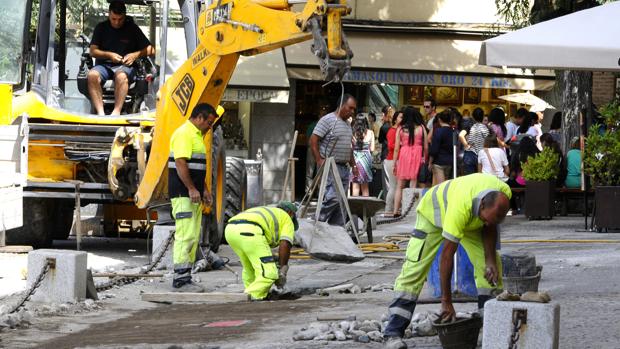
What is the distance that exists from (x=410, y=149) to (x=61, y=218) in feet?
20.9

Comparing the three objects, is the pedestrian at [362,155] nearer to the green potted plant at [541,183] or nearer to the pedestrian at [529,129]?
the pedestrian at [529,129]

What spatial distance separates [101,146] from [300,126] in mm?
13246

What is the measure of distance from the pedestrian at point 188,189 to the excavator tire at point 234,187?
149 inches

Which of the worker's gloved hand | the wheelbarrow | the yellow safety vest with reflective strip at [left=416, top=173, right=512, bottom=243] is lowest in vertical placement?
the worker's gloved hand

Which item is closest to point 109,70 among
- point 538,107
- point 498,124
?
point 498,124

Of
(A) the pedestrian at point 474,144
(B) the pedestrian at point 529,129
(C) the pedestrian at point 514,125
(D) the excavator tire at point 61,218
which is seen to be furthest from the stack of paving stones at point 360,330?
(C) the pedestrian at point 514,125

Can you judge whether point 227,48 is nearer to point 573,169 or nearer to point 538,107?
point 573,169

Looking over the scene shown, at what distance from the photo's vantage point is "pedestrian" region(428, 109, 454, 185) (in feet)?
71.5

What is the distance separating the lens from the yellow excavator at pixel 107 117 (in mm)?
15438

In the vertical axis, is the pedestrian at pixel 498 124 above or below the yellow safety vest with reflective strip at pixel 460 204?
above

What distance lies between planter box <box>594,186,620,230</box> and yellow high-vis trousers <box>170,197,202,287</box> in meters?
6.12

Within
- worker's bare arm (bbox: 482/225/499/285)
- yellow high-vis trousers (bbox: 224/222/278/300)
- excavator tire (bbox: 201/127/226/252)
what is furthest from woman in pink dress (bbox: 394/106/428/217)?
worker's bare arm (bbox: 482/225/499/285)

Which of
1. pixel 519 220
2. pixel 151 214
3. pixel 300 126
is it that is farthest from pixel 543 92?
pixel 151 214

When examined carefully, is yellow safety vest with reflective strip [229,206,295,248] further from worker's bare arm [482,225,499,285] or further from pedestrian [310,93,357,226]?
pedestrian [310,93,357,226]
